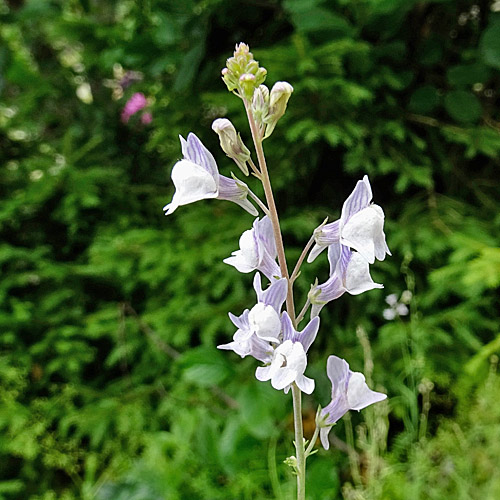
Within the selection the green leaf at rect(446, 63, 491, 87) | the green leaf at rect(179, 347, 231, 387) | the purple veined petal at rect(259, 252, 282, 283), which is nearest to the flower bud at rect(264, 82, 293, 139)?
the purple veined petal at rect(259, 252, 282, 283)

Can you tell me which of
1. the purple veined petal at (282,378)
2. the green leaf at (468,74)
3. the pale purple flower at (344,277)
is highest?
the pale purple flower at (344,277)

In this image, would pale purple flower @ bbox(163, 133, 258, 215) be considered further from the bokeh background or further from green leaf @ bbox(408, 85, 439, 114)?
green leaf @ bbox(408, 85, 439, 114)

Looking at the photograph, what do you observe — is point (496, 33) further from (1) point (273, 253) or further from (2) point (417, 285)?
(1) point (273, 253)

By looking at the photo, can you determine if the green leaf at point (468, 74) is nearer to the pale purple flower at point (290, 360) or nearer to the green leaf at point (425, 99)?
the green leaf at point (425, 99)

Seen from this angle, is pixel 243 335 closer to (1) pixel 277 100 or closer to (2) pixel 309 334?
(2) pixel 309 334

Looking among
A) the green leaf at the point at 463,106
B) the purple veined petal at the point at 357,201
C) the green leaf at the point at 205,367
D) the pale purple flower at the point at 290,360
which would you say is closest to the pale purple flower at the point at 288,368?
the pale purple flower at the point at 290,360

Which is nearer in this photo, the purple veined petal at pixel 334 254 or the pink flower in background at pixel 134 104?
the purple veined petal at pixel 334 254

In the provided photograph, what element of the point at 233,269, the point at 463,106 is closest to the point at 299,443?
the point at 233,269
